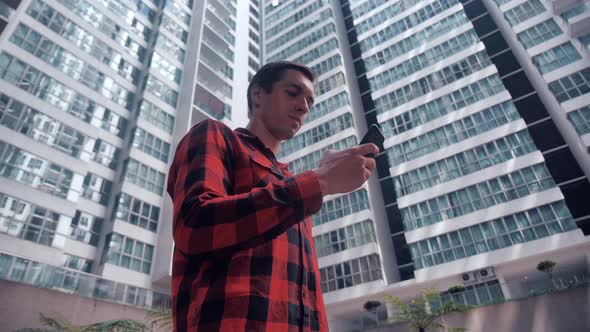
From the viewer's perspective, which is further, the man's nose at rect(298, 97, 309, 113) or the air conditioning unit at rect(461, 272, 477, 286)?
the air conditioning unit at rect(461, 272, 477, 286)

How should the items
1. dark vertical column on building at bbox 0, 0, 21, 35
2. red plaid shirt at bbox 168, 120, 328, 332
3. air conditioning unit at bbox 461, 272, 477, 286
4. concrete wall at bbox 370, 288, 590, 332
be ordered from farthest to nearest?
air conditioning unit at bbox 461, 272, 477, 286
dark vertical column on building at bbox 0, 0, 21, 35
concrete wall at bbox 370, 288, 590, 332
red plaid shirt at bbox 168, 120, 328, 332

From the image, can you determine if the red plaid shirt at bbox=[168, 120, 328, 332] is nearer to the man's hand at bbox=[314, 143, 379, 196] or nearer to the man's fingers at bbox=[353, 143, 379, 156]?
the man's hand at bbox=[314, 143, 379, 196]

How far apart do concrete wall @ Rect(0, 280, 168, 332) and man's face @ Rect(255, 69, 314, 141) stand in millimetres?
21939

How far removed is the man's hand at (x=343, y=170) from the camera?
1557mm

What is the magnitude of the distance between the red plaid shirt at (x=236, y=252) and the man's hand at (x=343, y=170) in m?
0.08

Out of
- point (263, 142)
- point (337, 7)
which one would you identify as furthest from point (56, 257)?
point (337, 7)

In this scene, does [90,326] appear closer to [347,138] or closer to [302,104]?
[302,104]

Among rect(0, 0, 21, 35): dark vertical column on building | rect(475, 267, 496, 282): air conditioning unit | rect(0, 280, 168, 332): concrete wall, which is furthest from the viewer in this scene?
rect(475, 267, 496, 282): air conditioning unit

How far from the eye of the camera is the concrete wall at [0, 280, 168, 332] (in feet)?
59.5

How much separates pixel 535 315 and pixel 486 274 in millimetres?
10347

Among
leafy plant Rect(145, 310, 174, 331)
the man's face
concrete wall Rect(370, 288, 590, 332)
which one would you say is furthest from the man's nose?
concrete wall Rect(370, 288, 590, 332)

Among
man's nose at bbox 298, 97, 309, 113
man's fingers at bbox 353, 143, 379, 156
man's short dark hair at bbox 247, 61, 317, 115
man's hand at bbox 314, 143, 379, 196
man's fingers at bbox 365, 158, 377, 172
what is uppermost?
man's short dark hair at bbox 247, 61, 317, 115

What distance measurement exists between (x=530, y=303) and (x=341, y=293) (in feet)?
51.9

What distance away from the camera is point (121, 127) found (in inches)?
1247
